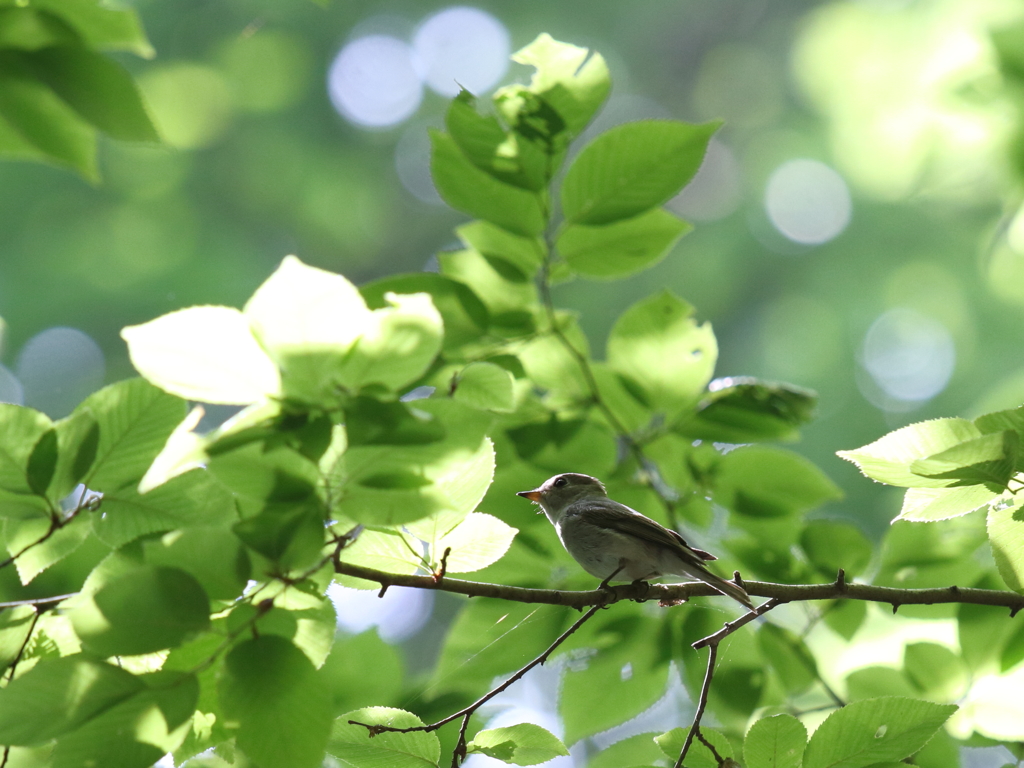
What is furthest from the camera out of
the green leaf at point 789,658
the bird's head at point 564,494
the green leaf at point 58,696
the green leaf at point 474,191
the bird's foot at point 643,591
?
the bird's head at point 564,494

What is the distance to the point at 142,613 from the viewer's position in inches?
25.1

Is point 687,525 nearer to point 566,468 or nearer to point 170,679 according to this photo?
point 566,468

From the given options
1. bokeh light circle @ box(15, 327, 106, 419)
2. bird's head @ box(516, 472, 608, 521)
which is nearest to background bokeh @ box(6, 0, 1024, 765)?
bokeh light circle @ box(15, 327, 106, 419)

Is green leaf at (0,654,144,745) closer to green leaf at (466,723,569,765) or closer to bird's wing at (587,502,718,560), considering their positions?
green leaf at (466,723,569,765)

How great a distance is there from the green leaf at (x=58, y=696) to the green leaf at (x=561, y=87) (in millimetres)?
840

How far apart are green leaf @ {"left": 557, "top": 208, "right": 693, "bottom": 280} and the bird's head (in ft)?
1.63

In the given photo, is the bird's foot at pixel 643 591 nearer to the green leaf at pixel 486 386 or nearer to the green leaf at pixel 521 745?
the green leaf at pixel 521 745

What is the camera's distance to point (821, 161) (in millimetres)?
6781

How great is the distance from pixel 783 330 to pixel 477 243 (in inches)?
198

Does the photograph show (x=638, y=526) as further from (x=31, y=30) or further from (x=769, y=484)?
(x=31, y=30)

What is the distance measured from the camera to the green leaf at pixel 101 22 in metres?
0.83

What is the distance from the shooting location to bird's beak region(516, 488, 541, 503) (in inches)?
58.3

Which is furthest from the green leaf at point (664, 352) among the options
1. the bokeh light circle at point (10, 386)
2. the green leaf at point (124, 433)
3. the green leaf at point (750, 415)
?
the bokeh light circle at point (10, 386)

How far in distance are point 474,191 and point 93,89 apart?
0.54 metres
